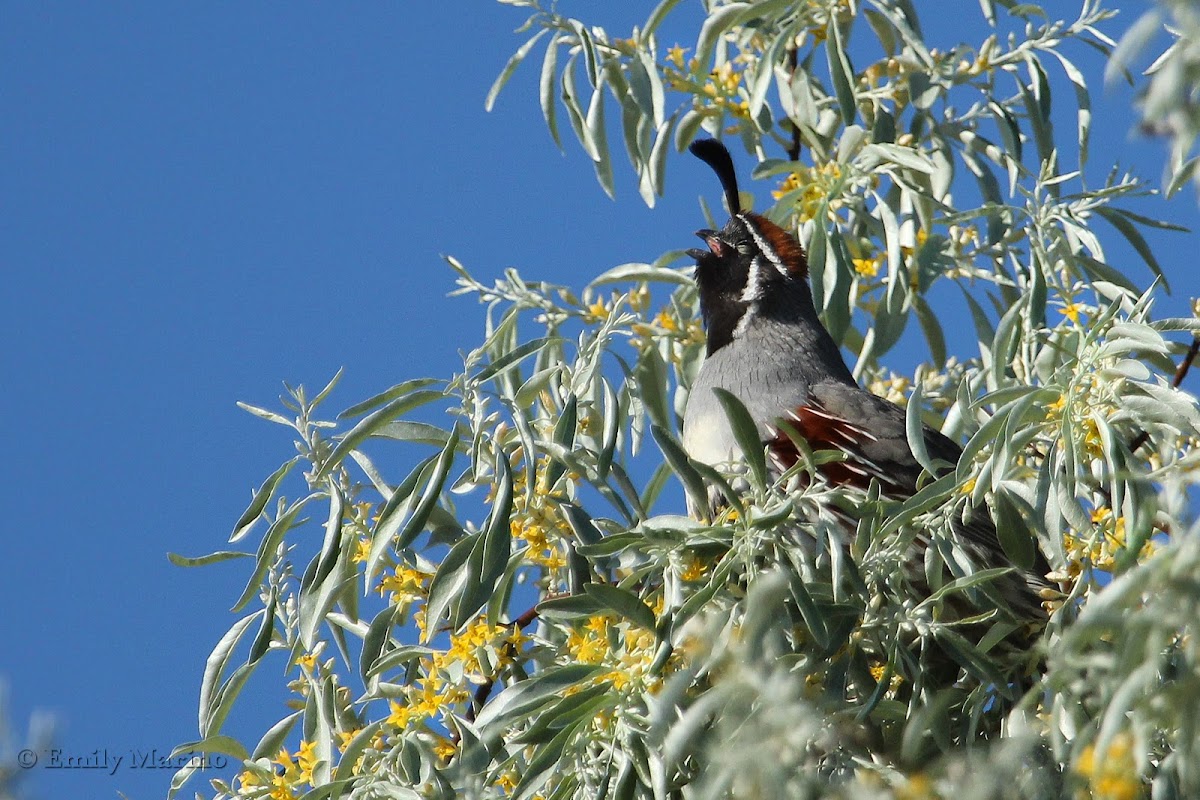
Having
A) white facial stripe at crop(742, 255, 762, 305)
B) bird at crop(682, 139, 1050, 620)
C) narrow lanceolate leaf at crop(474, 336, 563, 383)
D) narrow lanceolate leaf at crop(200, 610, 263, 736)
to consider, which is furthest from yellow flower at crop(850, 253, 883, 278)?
narrow lanceolate leaf at crop(200, 610, 263, 736)

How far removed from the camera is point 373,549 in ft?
7.70

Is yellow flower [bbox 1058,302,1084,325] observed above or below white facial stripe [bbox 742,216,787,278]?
below

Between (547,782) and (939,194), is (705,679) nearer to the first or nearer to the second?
(547,782)

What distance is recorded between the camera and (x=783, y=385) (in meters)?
3.72

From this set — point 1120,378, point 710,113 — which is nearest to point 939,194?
point 710,113

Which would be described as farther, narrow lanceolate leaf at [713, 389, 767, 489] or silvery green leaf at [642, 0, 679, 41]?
silvery green leaf at [642, 0, 679, 41]

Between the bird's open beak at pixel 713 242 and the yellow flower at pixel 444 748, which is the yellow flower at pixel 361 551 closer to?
the yellow flower at pixel 444 748

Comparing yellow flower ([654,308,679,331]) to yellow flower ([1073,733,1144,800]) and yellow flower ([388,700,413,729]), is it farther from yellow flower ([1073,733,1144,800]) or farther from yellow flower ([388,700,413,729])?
yellow flower ([1073,733,1144,800])

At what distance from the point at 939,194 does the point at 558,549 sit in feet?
4.74

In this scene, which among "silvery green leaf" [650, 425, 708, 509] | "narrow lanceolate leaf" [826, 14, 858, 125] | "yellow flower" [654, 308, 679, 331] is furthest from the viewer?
"yellow flower" [654, 308, 679, 331]

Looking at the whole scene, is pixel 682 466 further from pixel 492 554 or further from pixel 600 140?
pixel 600 140

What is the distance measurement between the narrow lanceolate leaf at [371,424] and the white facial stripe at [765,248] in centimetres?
190

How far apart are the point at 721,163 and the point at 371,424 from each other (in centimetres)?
217

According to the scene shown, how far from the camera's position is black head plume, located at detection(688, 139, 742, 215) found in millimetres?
4262
